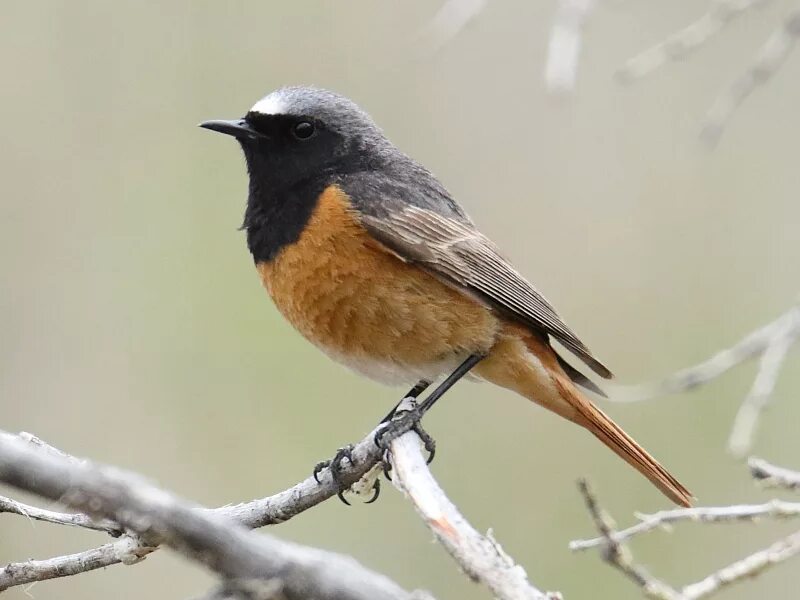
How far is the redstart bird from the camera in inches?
140

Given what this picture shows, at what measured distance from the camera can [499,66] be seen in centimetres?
607

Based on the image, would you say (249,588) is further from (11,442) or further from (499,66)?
(499,66)

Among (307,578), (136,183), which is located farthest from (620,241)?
(307,578)

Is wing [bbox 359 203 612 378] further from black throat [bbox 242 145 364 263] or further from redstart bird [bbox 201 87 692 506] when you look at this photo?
black throat [bbox 242 145 364 263]

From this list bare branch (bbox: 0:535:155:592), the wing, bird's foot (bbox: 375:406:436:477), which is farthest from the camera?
the wing

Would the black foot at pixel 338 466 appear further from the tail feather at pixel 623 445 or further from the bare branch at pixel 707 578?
the bare branch at pixel 707 578

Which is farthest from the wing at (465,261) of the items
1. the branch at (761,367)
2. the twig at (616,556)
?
the twig at (616,556)

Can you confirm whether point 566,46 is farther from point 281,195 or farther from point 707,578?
point 707,578

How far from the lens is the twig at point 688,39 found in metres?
3.00

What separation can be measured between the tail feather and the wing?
135mm

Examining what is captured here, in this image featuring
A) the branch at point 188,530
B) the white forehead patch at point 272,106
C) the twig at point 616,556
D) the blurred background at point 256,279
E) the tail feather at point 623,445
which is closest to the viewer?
the branch at point 188,530

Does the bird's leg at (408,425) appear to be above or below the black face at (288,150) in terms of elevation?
below

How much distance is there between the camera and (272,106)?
389cm

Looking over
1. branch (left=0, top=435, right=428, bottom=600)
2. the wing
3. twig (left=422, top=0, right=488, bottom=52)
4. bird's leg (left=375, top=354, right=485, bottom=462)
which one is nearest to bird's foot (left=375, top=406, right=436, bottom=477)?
bird's leg (left=375, top=354, right=485, bottom=462)
